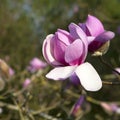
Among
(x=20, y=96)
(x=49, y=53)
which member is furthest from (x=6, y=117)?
(x=49, y=53)

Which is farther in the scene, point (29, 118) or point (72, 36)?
point (29, 118)

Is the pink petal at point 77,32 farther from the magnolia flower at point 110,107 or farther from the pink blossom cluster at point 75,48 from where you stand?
the magnolia flower at point 110,107

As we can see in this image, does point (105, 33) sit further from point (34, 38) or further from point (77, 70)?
point (34, 38)

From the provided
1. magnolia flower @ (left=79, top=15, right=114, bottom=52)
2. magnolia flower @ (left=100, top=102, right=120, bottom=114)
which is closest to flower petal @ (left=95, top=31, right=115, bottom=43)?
magnolia flower @ (left=79, top=15, right=114, bottom=52)

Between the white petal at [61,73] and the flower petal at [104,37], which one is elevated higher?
the flower petal at [104,37]

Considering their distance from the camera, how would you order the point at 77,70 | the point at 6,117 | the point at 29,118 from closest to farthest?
the point at 77,70
the point at 29,118
the point at 6,117

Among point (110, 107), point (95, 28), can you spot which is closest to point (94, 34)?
point (95, 28)

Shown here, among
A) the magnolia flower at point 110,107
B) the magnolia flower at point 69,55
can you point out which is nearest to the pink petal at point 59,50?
the magnolia flower at point 69,55

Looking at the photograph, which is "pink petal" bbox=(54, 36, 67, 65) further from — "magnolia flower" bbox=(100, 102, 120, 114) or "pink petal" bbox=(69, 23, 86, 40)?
"magnolia flower" bbox=(100, 102, 120, 114)
